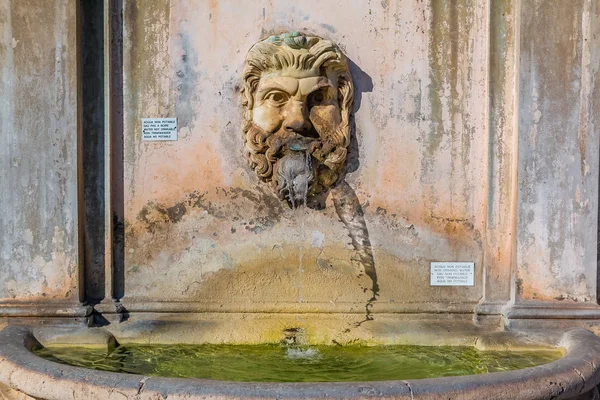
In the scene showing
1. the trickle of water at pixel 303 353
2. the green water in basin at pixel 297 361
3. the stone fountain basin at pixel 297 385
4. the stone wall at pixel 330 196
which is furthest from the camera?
the stone wall at pixel 330 196

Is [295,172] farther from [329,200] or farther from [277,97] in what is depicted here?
[277,97]

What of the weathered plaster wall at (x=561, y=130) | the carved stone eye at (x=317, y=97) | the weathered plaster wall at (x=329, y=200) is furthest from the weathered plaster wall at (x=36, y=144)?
the weathered plaster wall at (x=561, y=130)

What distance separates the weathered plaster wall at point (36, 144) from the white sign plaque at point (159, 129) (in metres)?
0.46

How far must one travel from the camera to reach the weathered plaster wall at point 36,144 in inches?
158

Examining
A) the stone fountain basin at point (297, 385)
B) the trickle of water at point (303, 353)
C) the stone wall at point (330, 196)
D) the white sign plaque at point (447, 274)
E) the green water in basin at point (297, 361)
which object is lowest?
the trickle of water at point (303, 353)

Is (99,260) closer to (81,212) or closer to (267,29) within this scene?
(81,212)

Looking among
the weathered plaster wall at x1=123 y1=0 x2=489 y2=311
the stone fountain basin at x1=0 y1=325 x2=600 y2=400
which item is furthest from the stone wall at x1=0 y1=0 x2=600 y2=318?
the stone fountain basin at x1=0 y1=325 x2=600 y2=400

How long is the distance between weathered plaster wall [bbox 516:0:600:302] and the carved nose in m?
1.40

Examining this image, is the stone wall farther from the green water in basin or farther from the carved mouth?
the green water in basin

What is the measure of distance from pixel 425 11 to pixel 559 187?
1473 mm

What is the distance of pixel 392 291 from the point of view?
4.28 meters

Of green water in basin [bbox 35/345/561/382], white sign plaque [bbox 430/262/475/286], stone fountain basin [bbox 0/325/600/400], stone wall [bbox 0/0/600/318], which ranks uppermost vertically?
stone wall [bbox 0/0/600/318]

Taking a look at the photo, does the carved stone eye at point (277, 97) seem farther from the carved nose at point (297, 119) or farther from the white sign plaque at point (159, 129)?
the white sign plaque at point (159, 129)

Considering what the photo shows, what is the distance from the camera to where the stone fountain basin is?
273 cm
